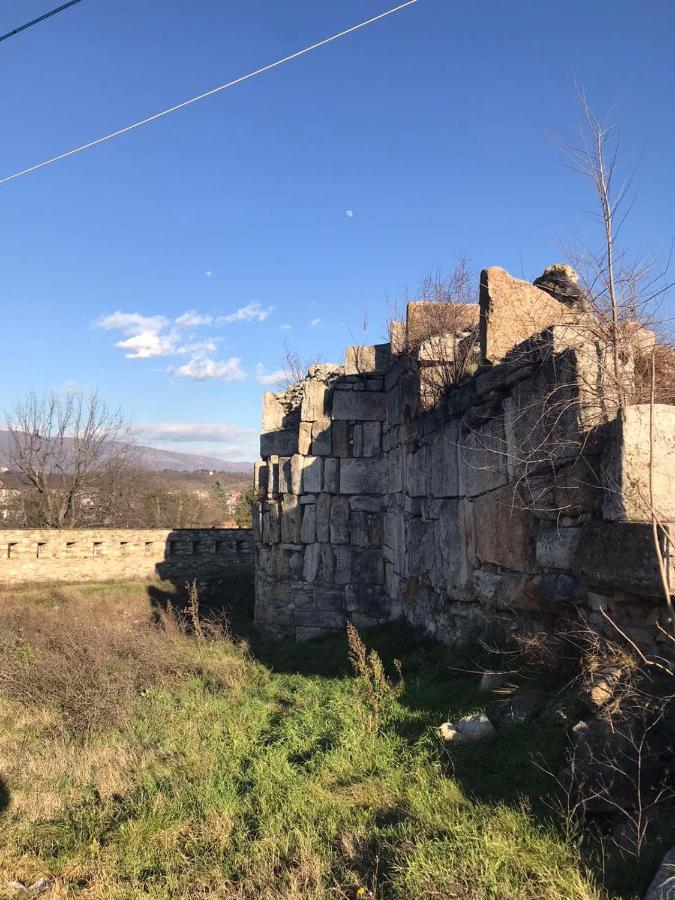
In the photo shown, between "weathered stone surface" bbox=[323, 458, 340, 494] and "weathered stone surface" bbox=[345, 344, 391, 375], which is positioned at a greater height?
"weathered stone surface" bbox=[345, 344, 391, 375]

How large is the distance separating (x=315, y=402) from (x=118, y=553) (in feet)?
39.0

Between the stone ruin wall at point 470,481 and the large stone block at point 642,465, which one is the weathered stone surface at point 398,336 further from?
the large stone block at point 642,465

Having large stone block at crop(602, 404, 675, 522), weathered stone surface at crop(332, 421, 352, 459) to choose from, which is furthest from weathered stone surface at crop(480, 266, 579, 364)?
weathered stone surface at crop(332, 421, 352, 459)

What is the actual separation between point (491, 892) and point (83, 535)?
18.3 meters

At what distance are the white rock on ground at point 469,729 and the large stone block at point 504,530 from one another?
3.56ft

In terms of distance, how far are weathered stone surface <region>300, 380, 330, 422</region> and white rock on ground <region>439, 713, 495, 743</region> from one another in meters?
6.15

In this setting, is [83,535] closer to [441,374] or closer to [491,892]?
[441,374]

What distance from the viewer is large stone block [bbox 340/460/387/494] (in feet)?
30.6

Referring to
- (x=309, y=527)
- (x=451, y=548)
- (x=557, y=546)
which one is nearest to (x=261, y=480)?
(x=309, y=527)

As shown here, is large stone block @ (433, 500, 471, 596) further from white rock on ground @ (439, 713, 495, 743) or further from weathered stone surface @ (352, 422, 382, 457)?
weathered stone surface @ (352, 422, 382, 457)

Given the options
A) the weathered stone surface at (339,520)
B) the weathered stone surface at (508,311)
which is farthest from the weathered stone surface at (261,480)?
the weathered stone surface at (508,311)

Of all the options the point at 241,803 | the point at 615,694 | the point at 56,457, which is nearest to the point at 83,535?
the point at 56,457

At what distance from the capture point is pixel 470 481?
536cm

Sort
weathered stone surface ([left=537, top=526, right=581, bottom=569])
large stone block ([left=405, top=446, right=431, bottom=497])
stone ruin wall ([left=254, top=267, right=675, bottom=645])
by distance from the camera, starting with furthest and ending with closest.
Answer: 1. large stone block ([left=405, top=446, right=431, bottom=497])
2. weathered stone surface ([left=537, top=526, right=581, bottom=569])
3. stone ruin wall ([left=254, top=267, right=675, bottom=645])
